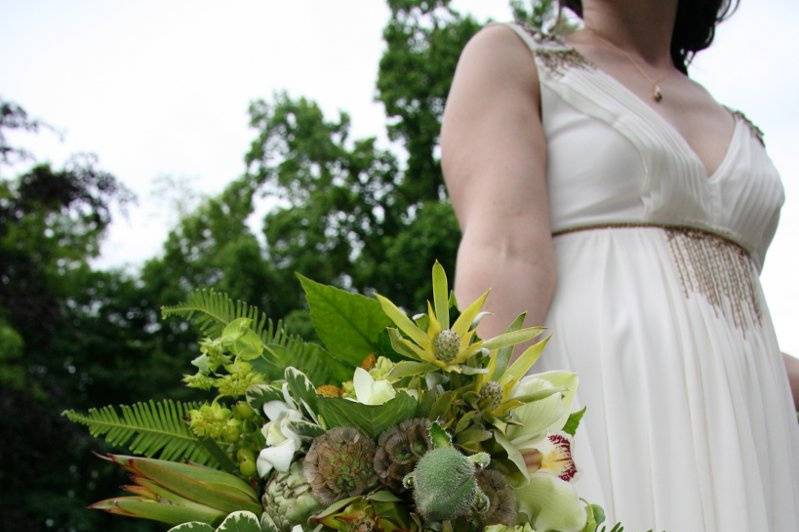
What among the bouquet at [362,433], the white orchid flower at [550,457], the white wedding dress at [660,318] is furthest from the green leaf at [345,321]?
the white wedding dress at [660,318]

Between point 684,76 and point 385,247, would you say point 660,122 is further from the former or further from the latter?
point 385,247

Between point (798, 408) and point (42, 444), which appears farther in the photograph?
point (42, 444)

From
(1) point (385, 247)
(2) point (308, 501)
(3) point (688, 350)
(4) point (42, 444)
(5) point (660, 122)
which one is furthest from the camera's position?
(1) point (385, 247)

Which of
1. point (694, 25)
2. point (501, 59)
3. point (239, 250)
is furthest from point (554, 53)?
point (239, 250)

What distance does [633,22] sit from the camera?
227cm

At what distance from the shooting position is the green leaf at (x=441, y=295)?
1002 mm

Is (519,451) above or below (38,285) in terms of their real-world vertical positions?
below

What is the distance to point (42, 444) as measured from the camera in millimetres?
13664

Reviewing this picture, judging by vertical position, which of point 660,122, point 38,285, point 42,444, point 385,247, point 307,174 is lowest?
point 42,444

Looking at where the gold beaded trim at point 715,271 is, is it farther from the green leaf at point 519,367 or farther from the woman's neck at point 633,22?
the green leaf at point 519,367

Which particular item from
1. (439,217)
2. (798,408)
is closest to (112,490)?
(439,217)

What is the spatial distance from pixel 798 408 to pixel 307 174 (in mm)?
19439

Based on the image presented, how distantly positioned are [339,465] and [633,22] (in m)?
1.66

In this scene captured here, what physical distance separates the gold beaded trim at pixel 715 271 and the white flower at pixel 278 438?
3.30ft
